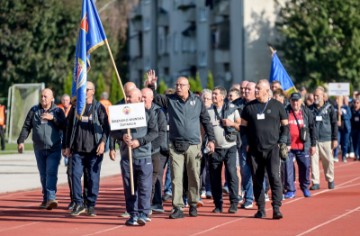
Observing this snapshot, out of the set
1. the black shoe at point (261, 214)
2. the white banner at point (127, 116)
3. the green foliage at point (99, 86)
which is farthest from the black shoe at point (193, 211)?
the green foliage at point (99, 86)

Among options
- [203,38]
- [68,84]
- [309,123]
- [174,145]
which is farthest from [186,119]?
[203,38]

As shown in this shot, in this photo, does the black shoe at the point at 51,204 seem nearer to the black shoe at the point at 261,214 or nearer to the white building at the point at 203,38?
the black shoe at the point at 261,214

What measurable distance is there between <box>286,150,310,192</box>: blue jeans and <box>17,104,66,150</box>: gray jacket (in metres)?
4.29

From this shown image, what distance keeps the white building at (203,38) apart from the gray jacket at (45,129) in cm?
4626

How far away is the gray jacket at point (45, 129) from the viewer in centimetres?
1945

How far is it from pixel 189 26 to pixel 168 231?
5722 cm

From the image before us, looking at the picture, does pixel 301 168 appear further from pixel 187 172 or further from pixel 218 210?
pixel 187 172

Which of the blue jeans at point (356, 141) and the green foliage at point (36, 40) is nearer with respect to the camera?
the blue jeans at point (356, 141)

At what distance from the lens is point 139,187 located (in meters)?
16.9

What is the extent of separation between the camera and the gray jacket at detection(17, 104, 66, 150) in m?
19.5

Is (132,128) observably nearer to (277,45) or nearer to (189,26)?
(277,45)

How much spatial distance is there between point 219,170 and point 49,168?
9.02ft

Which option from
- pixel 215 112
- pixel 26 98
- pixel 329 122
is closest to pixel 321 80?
pixel 26 98

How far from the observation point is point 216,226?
16844 millimetres
